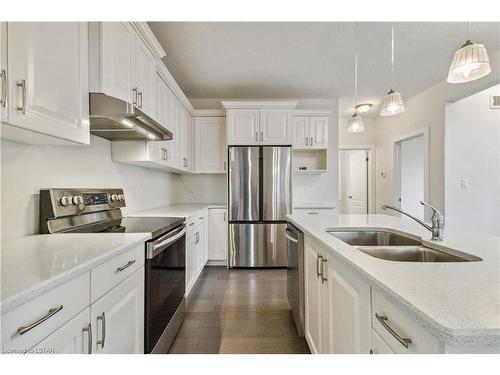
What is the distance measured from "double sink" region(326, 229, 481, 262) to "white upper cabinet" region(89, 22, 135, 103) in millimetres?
1643

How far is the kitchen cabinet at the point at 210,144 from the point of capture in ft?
12.6

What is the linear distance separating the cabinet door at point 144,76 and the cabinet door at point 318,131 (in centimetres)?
245

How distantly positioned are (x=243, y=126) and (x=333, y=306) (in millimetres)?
2794

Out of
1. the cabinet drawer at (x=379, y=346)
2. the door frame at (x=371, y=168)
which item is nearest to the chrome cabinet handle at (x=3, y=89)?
the cabinet drawer at (x=379, y=346)

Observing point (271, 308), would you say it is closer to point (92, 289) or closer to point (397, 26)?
point (92, 289)

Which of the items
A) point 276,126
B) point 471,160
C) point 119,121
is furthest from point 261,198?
point 471,160

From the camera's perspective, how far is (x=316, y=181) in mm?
4145

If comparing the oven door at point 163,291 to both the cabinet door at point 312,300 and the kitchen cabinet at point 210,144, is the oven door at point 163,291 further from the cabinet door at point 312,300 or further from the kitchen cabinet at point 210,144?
the kitchen cabinet at point 210,144

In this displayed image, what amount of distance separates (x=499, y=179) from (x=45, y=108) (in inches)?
195

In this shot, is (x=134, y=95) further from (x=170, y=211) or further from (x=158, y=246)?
(x=170, y=211)

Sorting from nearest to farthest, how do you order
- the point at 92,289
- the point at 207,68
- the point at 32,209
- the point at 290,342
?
the point at 92,289 → the point at 32,209 → the point at 290,342 → the point at 207,68

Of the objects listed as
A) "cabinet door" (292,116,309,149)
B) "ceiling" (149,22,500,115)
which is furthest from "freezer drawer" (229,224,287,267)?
"ceiling" (149,22,500,115)
